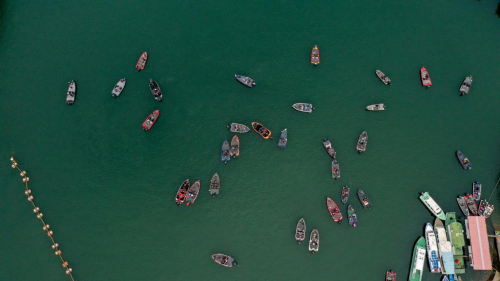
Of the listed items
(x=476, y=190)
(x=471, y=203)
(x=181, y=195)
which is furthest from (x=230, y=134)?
(x=476, y=190)

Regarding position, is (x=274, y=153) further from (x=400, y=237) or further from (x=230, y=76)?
(x=400, y=237)

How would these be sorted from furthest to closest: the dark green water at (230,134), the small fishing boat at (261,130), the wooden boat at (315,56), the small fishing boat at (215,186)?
the wooden boat at (315,56), the small fishing boat at (261,130), the small fishing boat at (215,186), the dark green water at (230,134)

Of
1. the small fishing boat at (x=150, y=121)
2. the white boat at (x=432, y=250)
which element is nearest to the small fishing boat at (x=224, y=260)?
the small fishing boat at (x=150, y=121)

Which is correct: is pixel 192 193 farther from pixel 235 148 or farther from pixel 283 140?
pixel 283 140

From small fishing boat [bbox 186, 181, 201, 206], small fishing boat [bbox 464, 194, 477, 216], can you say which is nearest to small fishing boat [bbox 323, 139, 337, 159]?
small fishing boat [bbox 464, 194, 477, 216]

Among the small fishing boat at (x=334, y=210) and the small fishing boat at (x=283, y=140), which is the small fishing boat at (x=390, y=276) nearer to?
the small fishing boat at (x=334, y=210)

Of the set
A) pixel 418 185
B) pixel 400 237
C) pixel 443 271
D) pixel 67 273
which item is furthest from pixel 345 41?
pixel 67 273

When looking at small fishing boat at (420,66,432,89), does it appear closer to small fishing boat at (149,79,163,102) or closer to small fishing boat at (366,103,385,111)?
small fishing boat at (366,103,385,111)
